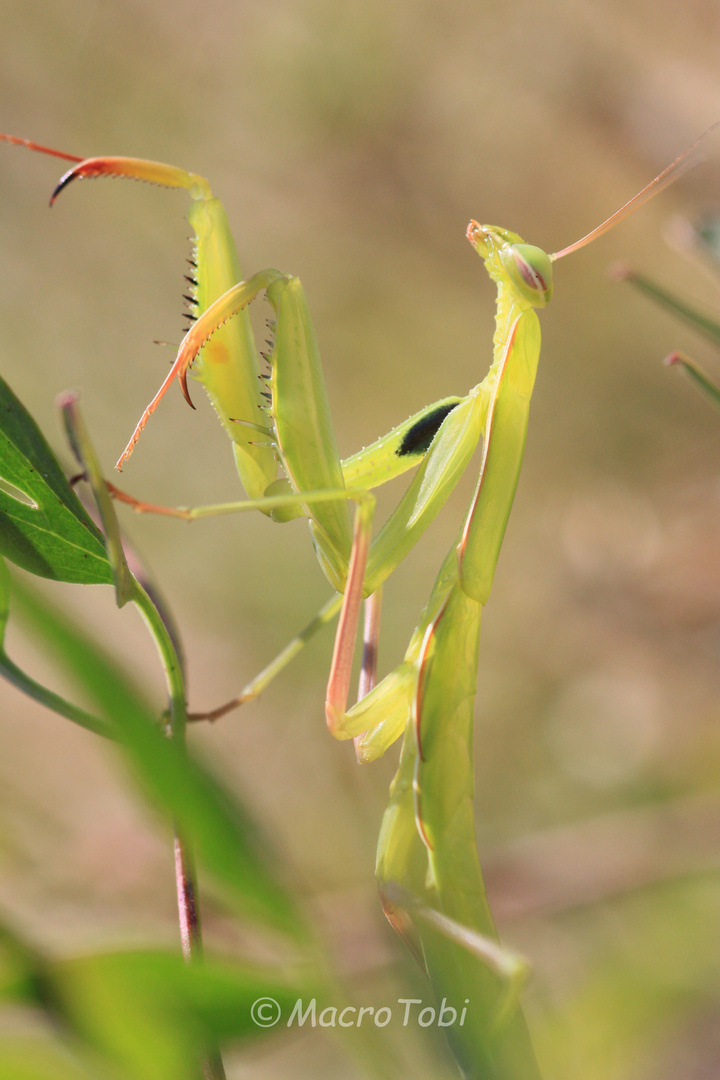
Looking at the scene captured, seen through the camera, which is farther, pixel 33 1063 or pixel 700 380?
pixel 700 380

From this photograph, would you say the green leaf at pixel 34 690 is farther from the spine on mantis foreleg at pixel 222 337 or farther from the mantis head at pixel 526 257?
the mantis head at pixel 526 257

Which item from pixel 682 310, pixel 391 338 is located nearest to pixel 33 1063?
pixel 682 310

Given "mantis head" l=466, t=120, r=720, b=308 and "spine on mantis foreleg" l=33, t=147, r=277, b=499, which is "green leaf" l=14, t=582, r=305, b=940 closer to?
"spine on mantis foreleg" l=33, t=147, r=277, b=499

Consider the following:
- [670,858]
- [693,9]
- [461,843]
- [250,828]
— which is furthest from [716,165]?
[250,828]

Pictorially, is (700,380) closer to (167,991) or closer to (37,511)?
(37,511)

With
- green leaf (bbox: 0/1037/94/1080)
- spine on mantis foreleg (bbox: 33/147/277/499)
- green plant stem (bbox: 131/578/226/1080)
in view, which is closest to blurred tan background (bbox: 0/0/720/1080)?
spine on mantis foreleg (bbox: 33/147/277/499)

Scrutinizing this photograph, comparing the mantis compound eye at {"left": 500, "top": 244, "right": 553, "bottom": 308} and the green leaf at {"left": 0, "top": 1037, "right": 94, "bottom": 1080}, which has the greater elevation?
the mantis compound eye at {"left": 500, "top": 244, "right": 553, "bottom": 308}

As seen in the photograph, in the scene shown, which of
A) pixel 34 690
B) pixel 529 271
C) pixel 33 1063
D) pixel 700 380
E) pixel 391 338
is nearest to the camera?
pixel 33 1063

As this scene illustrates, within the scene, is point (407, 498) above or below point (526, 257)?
below
